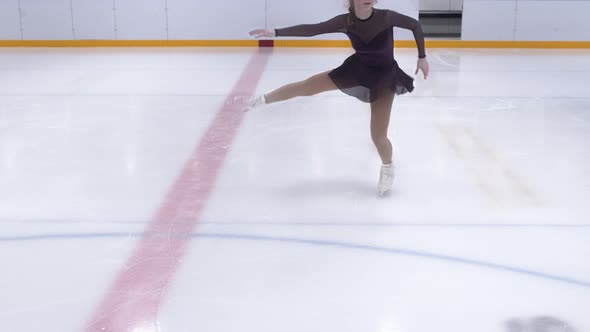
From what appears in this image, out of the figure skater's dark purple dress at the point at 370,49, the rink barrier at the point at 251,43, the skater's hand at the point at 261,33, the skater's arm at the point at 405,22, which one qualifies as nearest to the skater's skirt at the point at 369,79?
the figure skater's dark purple dress at the point at 370,49

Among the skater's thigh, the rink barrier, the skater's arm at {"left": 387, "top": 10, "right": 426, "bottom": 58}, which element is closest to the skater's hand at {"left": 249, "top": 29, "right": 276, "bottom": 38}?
the skater's thigh

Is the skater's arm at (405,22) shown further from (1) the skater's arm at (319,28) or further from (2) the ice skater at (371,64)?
(1) the skater's arm at (319,28)

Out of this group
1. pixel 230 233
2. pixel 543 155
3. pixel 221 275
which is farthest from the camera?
pixel 543 155

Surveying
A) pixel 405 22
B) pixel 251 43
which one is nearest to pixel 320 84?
pixel 405 22

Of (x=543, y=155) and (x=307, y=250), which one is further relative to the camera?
(x=543, y=155)

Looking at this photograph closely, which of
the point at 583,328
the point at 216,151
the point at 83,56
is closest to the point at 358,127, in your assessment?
the point at 216,151

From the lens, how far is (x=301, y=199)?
12.7 ft

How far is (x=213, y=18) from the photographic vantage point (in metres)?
11.1

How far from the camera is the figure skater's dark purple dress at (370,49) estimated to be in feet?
12.0

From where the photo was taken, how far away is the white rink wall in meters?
Result: 11.0

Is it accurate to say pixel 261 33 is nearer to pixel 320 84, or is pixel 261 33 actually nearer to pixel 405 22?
pixel 320 84

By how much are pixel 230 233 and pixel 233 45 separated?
8187 mm

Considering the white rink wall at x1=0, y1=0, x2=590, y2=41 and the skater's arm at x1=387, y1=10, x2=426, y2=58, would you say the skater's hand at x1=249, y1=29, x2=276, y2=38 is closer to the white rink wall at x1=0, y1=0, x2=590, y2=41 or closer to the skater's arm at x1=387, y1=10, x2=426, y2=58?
the skater's arm at x1=387, y1=10, x2=426, y2=58

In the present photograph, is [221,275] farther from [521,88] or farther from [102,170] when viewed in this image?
[521,88]
